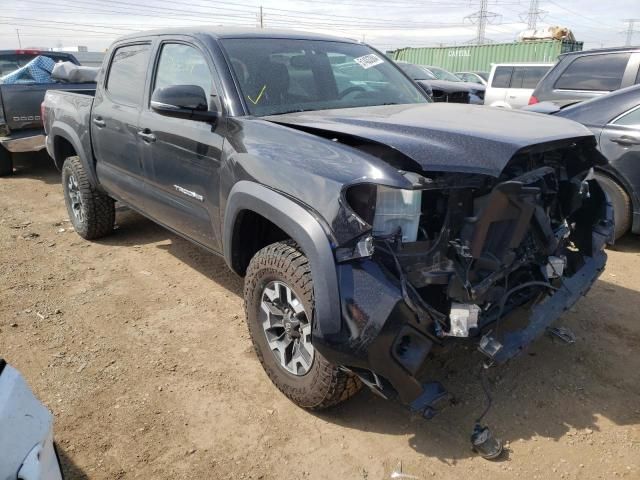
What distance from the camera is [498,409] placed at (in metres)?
2.78

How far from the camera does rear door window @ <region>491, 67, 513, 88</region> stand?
12875 millimetres

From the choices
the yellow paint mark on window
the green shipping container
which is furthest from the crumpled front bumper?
the green shipping container

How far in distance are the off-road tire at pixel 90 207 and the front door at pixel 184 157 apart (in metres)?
1.36

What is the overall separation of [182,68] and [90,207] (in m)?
2.16

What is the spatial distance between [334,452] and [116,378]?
139cm

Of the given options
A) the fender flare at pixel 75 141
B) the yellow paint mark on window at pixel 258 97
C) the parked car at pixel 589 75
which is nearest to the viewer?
the yellow paint mark on window at pixel 258 97

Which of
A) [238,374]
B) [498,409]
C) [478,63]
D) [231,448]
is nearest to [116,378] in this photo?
[238,374]

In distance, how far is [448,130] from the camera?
2438mm

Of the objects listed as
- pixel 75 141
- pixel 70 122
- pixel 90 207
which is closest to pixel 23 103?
pixel 70 122

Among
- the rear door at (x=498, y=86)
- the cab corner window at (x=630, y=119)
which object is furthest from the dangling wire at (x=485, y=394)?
the rear door at (x=498, y=86)

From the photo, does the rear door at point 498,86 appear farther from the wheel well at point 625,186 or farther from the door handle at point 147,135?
the door handle at point 147,135

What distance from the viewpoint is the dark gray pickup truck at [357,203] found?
7.33ft

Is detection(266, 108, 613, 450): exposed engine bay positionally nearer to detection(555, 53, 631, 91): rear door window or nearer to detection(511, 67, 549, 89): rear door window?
detection(555, 53, 631, 91): rear door window

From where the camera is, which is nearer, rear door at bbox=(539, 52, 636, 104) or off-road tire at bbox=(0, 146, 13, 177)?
rear door at bbox=(539, 52, 636, 104)
